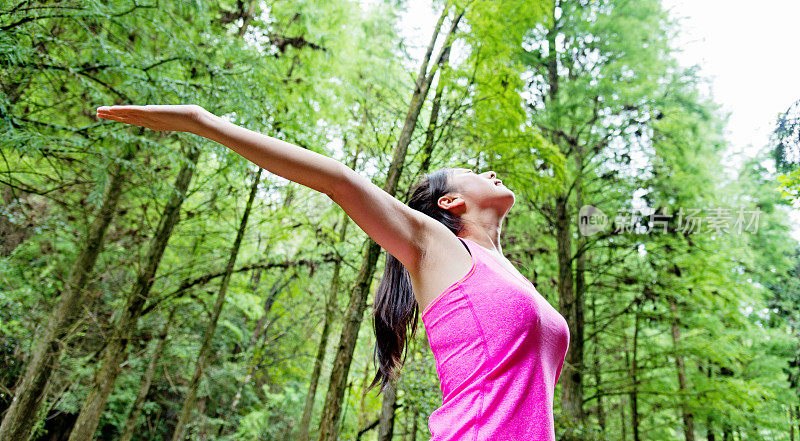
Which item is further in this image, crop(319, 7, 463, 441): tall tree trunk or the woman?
crop(319, 7, 463, 441): tall tree trunk

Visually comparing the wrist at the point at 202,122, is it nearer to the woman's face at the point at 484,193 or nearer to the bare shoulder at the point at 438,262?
the bare shoulder at the point at 438,262

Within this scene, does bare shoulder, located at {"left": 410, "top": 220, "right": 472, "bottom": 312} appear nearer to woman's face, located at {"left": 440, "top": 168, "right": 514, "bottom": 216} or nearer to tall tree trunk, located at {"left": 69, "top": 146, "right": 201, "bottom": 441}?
woman's face, located at {"left": 440, "top": 168, "right": 514, "bottom": 216}

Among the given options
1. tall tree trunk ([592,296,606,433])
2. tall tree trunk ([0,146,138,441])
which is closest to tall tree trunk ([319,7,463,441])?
tall tree trunk ([0,146,138,441])

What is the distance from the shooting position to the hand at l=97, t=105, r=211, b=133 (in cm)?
94

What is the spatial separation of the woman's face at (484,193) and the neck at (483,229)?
0.10 ft

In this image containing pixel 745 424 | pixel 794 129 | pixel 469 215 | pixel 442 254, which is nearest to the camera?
pixel 442 254

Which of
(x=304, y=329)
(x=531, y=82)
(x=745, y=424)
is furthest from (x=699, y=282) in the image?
(x=304, y=329)

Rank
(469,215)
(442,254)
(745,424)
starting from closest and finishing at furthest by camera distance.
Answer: (442,254) < (469,215) < (745,424)

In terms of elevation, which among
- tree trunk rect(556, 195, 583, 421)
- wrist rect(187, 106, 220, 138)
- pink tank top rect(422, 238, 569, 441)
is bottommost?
pink tank top rect(422, 238, 569, 441)

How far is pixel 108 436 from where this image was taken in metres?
12.7

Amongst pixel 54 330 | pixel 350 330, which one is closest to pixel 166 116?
pixel 350 330

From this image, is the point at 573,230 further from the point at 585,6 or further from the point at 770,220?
the point at 770,220

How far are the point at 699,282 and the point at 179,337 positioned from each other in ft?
36.3

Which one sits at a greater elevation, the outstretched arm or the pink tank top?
the outstretched arm
